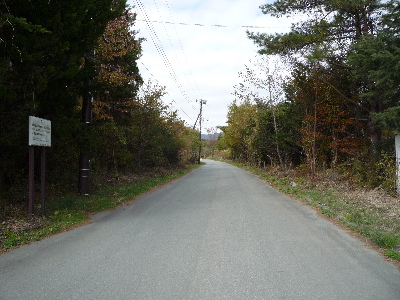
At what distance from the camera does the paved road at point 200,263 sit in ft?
13.5

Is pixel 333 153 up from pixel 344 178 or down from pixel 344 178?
up

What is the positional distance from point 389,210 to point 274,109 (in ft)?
54.7

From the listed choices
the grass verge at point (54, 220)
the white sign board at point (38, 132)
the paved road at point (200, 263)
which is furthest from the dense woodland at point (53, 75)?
the paved road at point (200, 263)

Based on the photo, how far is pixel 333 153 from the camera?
18156mm

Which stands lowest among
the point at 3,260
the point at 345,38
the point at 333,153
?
the point at 3,260

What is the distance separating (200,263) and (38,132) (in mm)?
5044

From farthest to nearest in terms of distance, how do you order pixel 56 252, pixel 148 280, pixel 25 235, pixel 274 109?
pixel 274 109 < pixel 25 235 < pixel 56 252 < pixel 148 280

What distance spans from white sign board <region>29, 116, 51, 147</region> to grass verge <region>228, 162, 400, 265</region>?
7.37 meters

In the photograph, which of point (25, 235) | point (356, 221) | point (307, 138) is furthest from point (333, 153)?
point (25, 235)

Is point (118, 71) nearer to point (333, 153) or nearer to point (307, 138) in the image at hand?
point (307, 138)

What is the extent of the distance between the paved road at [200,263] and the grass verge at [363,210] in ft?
1.40

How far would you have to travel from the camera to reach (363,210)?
9211 millimetres

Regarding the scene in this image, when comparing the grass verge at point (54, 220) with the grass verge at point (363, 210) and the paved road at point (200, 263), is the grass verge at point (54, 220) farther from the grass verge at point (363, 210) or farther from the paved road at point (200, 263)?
the grass verge at point (363, 210)

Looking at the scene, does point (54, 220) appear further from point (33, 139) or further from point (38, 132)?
point (38, 132)
